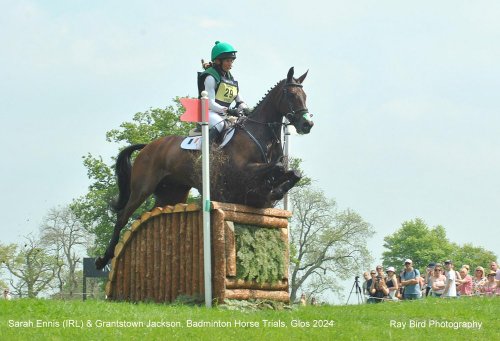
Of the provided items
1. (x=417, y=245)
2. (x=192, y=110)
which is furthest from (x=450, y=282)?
(x=417, y=245)

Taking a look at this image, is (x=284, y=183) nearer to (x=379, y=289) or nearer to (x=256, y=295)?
(x=256, y=295)

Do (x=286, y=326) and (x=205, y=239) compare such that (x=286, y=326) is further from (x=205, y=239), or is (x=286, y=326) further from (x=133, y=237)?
(x=133, y=237)

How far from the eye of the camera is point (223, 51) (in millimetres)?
13172

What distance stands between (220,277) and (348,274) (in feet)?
139

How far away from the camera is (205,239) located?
12.1 meters

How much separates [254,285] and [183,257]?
3.99 feet

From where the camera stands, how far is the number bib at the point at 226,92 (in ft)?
43.4

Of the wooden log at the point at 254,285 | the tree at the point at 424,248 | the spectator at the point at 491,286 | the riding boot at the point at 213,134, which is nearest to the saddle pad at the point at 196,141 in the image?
the riding boot at the point at 213,134

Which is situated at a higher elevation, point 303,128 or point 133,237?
point 303,128

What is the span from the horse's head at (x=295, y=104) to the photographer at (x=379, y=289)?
21.8ft

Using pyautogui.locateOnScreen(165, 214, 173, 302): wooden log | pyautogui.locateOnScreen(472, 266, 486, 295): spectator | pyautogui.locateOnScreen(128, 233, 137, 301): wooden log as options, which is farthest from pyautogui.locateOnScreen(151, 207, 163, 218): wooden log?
pyautogui.locateOnScreen(472, 266, 486, 295): spectator

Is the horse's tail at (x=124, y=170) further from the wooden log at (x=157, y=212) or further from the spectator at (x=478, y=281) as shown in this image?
the spectator at (x=478, y=281)

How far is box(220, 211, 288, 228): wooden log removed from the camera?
40.8 ft

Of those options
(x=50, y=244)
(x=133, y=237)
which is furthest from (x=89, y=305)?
(x=50, y=244)
